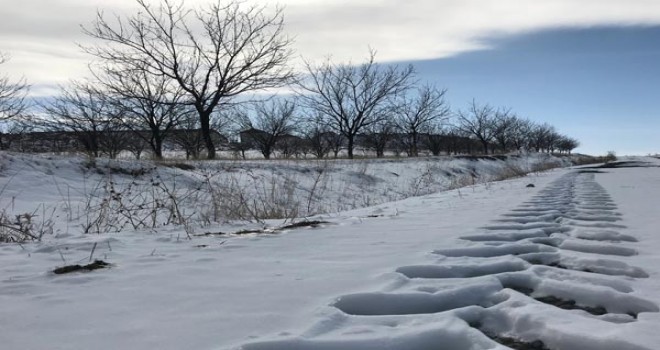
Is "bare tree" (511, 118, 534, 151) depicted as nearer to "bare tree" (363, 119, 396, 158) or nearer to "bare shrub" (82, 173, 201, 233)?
"bare tree" (363, 119, 396, 158)

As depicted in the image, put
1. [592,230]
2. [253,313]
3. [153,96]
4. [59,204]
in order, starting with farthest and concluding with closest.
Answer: [153,96] → [59,204] → [592,230] → [253,313]

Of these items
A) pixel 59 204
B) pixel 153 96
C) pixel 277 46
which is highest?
pixel 277 46

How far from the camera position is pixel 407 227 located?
4.30 metres

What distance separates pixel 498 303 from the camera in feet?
6.15

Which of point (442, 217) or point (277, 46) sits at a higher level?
point (277, 46)

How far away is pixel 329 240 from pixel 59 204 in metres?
4.49

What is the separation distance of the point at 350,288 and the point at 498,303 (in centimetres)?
61

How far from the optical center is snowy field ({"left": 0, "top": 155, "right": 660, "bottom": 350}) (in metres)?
1.52

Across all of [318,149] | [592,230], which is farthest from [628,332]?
[318,149]

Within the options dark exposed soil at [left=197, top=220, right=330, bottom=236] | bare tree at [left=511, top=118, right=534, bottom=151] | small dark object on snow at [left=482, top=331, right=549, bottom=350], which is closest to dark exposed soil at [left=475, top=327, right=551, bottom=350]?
small dark object on snow at [left=482, top=331, right=549, bottom=350]

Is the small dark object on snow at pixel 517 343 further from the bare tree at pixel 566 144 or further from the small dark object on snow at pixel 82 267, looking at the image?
the bare tree at pixel 566 144

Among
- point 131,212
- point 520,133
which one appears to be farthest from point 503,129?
point 131,212

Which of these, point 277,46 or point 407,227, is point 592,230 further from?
point 277,46

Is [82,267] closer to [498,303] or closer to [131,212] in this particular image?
[498,303]
